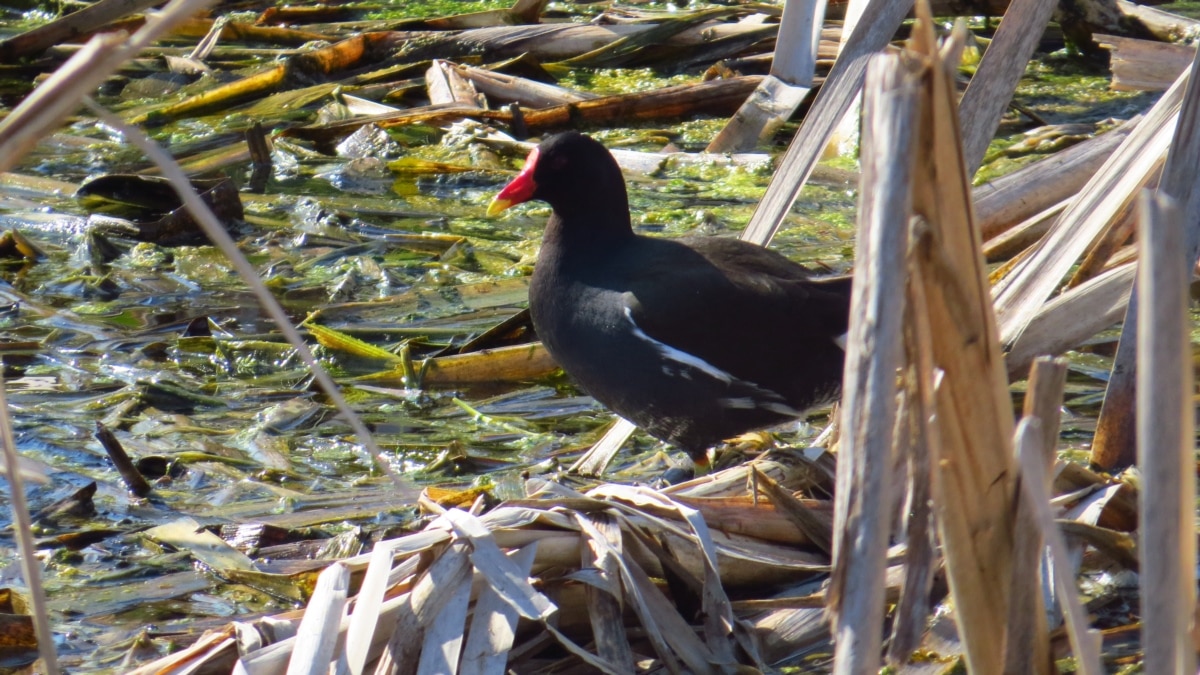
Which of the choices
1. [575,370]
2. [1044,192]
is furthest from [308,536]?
[1044,192]

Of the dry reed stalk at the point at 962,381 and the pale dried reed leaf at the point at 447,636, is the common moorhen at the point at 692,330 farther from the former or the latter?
the dry reed stalk at the point at 962,381

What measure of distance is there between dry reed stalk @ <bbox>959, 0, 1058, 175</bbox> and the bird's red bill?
105 centimetres

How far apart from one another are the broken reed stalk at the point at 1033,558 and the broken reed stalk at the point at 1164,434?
0.15m

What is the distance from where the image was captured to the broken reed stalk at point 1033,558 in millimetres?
1220

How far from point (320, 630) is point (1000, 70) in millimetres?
1638

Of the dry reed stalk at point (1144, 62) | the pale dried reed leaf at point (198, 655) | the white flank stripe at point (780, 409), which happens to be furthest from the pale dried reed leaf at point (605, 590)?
the dry reed stalk at point (1144, 62)

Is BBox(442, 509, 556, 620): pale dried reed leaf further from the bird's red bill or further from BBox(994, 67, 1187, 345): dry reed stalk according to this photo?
the bird's red bill

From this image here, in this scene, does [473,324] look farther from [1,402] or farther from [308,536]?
[1,402]

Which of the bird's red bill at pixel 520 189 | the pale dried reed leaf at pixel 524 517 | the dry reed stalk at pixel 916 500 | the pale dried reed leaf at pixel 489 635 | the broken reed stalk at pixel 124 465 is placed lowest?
the broken reed stalk at pixel 124 465

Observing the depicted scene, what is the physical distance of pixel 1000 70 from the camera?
2496 mm

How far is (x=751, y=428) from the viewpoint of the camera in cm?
296

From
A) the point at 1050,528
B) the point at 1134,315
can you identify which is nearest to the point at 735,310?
the point at 1134,315

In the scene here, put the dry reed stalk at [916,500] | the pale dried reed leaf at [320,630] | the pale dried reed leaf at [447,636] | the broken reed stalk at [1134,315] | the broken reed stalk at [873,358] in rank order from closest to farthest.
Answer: the broken reed stalk at [873,358]
the dry reed stalk at [916,500]
the pale dried reed leaf at [320,630]
the pale dried reed leaf at [447,636]
the broken reed stalk at [1134,315]

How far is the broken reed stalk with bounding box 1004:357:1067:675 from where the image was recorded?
1.22 meters
